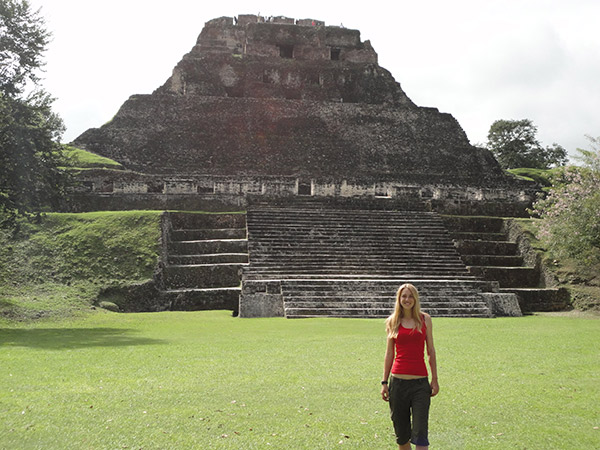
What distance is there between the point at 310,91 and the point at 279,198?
13323 mm

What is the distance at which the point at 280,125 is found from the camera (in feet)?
82.7

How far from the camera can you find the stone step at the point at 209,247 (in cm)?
1409

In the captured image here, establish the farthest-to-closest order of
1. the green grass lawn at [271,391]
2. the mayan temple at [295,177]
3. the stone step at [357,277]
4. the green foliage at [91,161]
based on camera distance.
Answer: the green foliage at [91,161] < the mayan temple at [295,177] < the stone step at [357,277] < the green grass lawn at [271,391]

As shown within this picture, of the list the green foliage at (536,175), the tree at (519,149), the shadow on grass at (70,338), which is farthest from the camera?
the tree at (519,149)

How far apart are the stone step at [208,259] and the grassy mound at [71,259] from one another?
512 mm

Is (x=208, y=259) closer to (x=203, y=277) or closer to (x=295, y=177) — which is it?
(x=203, y=277)

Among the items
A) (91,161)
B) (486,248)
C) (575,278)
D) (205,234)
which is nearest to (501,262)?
(486,248)

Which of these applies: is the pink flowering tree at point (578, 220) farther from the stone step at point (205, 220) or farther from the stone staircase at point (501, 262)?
the stone step at point (205, 220)

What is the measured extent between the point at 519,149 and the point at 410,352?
41.2m

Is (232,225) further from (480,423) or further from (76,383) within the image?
(480,423)

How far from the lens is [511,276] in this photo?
14.6 meters

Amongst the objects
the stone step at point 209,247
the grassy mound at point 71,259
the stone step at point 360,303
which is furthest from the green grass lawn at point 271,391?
the stone step at point 209,247

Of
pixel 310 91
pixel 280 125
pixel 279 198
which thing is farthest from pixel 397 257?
pixel 310 91

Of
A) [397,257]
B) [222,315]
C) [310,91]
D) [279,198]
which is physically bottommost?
[222,315]
